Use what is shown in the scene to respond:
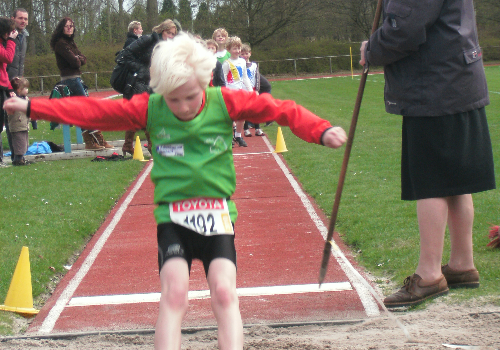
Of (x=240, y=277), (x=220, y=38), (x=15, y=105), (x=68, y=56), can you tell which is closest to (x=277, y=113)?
(x=15, y=105)

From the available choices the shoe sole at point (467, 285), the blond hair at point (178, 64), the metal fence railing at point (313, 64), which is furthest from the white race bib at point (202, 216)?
the metal fence railing at point (313, 64)

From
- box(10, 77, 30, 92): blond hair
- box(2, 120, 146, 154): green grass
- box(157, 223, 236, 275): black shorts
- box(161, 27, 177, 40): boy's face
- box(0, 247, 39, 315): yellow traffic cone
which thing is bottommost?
box(2, 120, 146, 154): green grass

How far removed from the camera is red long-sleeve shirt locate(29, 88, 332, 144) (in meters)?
3.37

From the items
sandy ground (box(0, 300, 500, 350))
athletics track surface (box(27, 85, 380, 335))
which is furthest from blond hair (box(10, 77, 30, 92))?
sandy ground (box(0, 300, 500, 350))

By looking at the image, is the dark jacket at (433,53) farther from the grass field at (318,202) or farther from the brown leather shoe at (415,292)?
the grass field at (318,202)

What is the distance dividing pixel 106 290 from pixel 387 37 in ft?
9.36

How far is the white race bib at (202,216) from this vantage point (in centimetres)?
327

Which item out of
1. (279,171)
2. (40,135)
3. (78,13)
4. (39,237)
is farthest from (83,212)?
(78,13)

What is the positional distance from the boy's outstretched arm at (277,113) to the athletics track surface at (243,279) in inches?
43.6

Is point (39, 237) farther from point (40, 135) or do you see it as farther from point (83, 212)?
point (40, 135)

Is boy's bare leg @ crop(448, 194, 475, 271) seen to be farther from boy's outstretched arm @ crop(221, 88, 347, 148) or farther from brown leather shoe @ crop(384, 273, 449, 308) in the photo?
boy's outstretched arm @ crop(221, 88, 347, 148)

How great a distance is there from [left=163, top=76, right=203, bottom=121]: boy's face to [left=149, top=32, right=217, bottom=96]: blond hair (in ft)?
0.11

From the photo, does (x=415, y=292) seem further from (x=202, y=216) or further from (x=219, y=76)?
(x=219, y=76)

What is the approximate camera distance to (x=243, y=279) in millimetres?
5094
